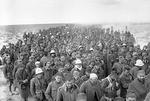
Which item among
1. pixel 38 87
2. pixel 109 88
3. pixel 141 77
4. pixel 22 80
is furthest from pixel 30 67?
pixel 141 77

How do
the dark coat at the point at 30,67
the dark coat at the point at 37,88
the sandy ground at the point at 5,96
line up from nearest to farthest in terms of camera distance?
the dark coat at the point at 37,88 < the dark coat at the point at 30,67 < the sandy ground at the point at 5,96

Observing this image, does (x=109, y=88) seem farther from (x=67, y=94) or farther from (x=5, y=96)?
(x=5, y=96)

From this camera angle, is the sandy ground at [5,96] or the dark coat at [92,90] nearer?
the dark coat at [92,90]

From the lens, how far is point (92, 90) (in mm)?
5145

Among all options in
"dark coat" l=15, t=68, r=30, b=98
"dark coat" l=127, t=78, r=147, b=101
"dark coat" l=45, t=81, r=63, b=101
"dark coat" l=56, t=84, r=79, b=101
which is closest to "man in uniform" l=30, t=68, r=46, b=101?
"dark coat" l=45, t=81, r=63, b=101

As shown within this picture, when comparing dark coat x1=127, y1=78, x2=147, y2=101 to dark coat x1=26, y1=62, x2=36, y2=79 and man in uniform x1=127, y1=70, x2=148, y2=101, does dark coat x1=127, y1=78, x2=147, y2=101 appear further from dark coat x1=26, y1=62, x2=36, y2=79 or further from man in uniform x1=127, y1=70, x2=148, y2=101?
dark coat x1=26, y1=62, x2=36, y2=79

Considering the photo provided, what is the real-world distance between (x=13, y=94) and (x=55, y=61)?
226 centimetres

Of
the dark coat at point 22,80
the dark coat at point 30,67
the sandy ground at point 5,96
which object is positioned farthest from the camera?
the sandy ground at point 5,96

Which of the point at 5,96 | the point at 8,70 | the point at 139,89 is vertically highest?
the point at 139,89

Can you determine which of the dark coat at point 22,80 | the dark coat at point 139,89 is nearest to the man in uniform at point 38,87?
the dark coat at point 22,80

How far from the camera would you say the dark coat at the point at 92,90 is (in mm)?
5129

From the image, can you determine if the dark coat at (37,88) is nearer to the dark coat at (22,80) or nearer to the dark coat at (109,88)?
the dark coat at (22,80)

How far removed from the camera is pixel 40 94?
18.2 feet

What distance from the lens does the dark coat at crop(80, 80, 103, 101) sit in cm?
513
